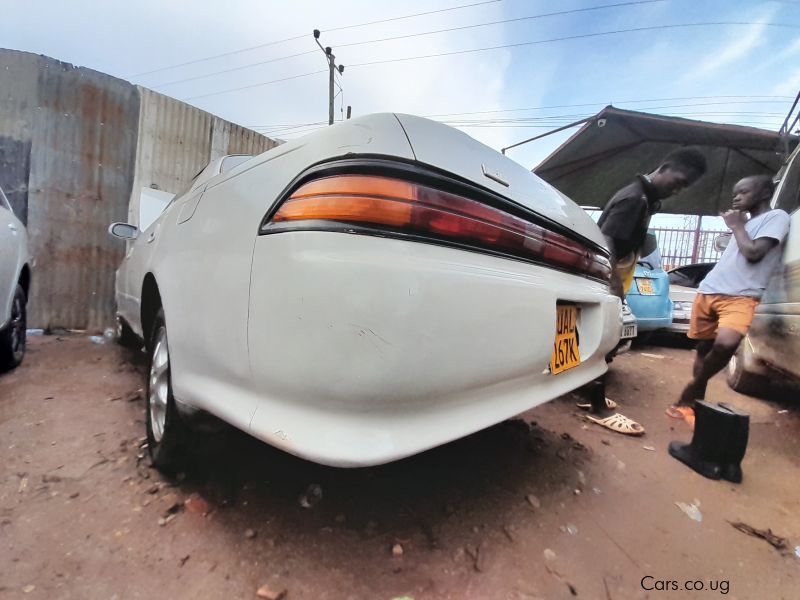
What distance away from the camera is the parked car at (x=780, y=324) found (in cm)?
227

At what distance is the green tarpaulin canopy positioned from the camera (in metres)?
5.55

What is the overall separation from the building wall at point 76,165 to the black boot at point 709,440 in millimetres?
5503

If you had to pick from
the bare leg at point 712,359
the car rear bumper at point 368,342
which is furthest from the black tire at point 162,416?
the bare leg at point 712,359

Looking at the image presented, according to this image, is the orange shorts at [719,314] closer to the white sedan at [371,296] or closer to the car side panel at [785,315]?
the car side panel at [785,315]

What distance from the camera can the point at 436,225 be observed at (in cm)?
99

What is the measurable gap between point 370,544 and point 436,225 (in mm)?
999

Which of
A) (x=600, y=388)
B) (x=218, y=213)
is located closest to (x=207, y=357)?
(x=218, y=213)

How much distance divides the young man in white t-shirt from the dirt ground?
2.15 feet

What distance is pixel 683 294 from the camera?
518 centimetres

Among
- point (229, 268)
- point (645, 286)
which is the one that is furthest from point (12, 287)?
point (645, 286)

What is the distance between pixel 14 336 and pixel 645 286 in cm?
553

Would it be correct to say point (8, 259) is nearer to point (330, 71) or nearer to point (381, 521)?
point (381, 521)

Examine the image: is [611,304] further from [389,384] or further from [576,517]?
[389,384]

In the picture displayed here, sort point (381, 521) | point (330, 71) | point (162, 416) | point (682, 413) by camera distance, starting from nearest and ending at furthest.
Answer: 1. point (381, 521)
2. point (162, 416)
3. point (682, 413)
4. point (330, 71)
